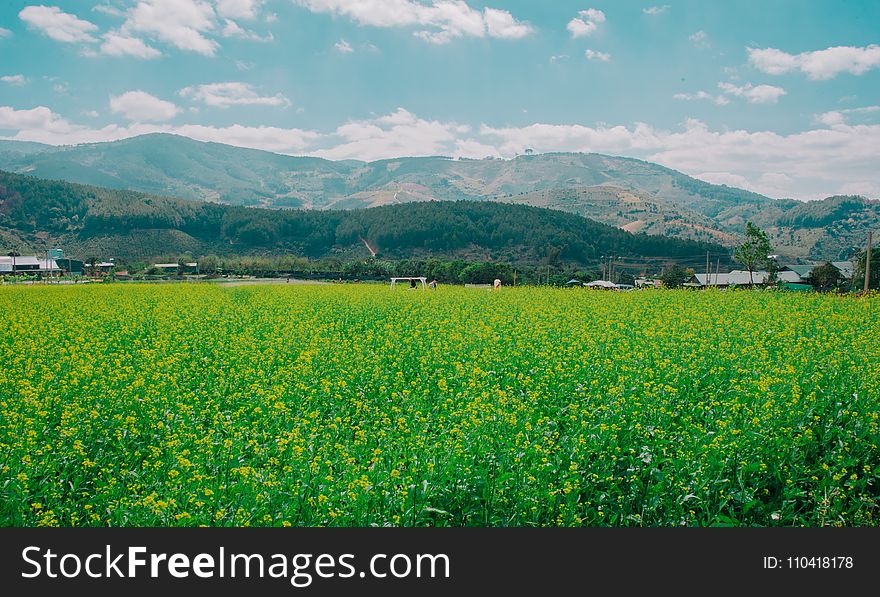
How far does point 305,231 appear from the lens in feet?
505

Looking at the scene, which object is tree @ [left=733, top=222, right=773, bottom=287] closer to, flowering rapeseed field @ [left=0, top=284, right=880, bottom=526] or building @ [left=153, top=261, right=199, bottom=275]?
flowering rapeseed field @ [left=0, top=284, right=880, bottom=526]

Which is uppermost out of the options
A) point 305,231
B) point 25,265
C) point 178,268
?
point 305,231

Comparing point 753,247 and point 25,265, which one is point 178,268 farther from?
point 753,247

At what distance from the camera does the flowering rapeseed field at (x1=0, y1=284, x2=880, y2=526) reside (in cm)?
672

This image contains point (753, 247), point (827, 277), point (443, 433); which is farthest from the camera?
point (827, 277)

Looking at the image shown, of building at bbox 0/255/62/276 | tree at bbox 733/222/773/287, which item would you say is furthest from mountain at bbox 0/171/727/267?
tree at bbox 733/222/773/287

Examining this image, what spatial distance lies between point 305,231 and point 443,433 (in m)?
150

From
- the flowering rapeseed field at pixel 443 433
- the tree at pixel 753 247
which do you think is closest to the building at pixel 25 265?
the tree at pixel 753 247

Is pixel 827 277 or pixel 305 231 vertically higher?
pixel 305 231

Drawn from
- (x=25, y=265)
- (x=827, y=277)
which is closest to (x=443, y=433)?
(x=827, y=277)

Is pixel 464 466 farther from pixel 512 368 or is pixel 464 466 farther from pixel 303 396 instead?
pixel 512 368

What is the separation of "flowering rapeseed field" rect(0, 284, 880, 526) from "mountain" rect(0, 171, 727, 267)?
112 metres

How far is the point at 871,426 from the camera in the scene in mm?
8836

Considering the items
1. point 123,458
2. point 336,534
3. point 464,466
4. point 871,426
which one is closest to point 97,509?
point 123,458
